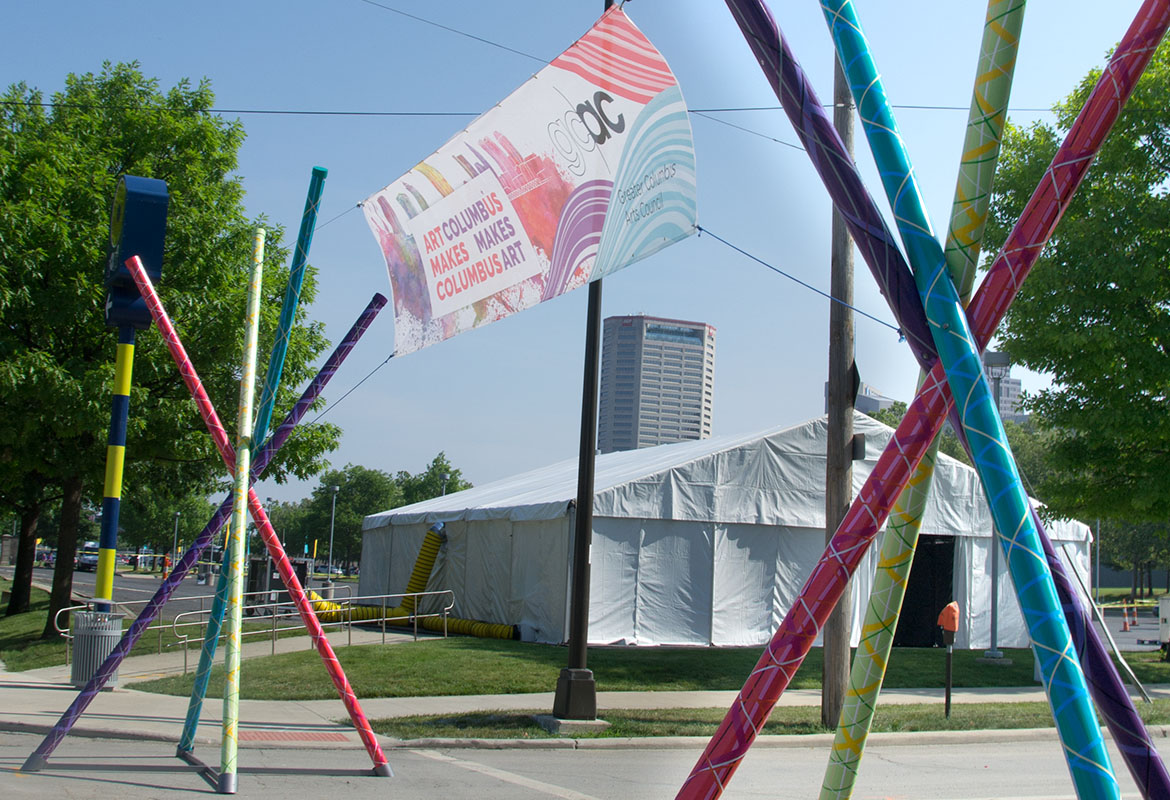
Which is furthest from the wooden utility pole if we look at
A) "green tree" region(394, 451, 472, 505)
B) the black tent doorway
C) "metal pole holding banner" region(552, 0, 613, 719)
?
"green tree" region(394, 451, 472, 505)

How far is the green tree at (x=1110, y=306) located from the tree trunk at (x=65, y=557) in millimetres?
17522

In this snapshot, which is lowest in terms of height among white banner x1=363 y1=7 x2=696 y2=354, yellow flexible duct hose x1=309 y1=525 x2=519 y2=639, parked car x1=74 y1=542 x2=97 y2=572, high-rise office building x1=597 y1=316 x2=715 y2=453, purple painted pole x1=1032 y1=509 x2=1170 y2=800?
parked car x1=74 y1=542 x2=97 y2=572

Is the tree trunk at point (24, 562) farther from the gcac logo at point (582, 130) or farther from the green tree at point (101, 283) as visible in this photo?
the gcac logo at point (582, 130)

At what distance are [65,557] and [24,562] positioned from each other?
7.68m

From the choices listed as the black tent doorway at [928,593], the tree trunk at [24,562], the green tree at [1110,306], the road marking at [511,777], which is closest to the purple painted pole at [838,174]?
the road marking at [511,777]

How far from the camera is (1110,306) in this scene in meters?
15.6

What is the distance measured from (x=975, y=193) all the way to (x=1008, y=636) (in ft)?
69.9

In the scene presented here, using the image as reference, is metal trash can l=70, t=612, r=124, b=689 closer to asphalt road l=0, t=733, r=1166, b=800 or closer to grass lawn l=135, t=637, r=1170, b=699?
grass lawn l=135, t=637, r=1170, b=699

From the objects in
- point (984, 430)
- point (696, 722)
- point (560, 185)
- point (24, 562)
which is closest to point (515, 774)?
point (696, 722)

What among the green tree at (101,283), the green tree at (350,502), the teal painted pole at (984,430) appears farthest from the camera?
the green tree at (350,502)

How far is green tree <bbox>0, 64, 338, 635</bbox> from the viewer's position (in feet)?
56.7

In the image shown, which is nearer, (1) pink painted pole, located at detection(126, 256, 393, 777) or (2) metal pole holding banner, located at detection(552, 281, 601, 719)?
(1) pink painted pole, located at detection(126, 256, 393, 777)

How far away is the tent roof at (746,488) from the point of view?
61.3 ft

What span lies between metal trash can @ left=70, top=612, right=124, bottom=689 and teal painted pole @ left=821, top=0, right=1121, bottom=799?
12298mm
